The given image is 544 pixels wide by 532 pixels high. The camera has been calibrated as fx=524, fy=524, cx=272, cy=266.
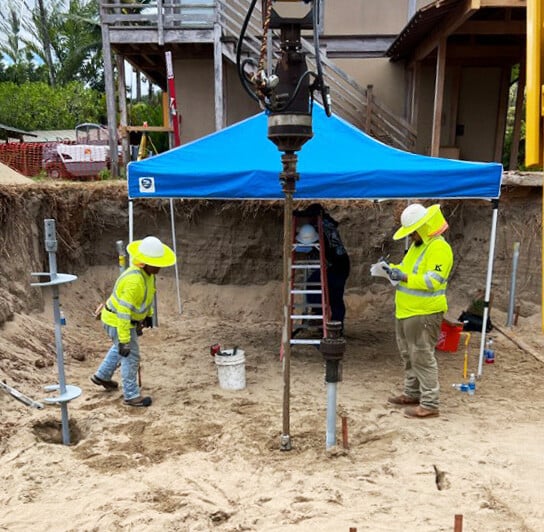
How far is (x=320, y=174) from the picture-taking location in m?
5.48

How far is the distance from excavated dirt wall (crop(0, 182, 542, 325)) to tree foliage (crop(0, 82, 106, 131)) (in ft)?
71.1

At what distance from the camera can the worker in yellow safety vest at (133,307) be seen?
15.6 feet

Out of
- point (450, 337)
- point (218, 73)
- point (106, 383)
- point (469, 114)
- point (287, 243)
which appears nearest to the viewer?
point (287, 243)

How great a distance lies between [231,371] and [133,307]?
129cm

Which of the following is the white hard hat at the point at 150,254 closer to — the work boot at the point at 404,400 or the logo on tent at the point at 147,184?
the logo on tent at the point at 147,184

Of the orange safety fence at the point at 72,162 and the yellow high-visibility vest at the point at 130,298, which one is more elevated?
the orange safety fence at the point at 72,162

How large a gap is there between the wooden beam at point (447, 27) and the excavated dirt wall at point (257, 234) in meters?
2.74

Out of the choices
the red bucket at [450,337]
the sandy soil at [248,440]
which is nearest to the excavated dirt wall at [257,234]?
the sandy soil at [248,440]

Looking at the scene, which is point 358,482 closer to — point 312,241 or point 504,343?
point 312,241

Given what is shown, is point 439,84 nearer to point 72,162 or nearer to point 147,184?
point 147,184

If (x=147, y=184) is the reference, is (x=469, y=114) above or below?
above

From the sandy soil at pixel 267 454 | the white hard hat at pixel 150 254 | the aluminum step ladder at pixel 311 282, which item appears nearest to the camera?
the sandy soil at pixel 267 454

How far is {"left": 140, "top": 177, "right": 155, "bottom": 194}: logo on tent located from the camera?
574cm

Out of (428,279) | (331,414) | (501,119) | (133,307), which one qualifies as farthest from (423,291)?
(501,119)
